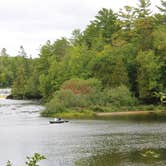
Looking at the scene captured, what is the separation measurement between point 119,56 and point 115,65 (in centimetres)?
210

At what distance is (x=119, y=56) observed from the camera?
76.7 m

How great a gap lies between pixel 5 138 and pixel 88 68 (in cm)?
3615

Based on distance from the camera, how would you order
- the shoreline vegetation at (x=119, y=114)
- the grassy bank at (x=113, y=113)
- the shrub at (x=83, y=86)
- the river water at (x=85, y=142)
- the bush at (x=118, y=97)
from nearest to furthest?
the river water at (x=85, y=142) → the shoreline vegetation at (x=119, y=114) → the grassy bank at (x=113, y=113) → the bush at (x=118, y=97) → the shrub at (x=83, y=86)

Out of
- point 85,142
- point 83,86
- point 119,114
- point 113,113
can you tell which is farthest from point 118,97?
point 85,142

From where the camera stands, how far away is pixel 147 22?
271 feet

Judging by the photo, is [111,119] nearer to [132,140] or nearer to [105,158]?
[132,140]

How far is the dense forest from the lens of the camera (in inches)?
2842

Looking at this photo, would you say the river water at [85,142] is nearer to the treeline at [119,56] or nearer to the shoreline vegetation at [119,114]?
the shoreline vegetation at [119,114]

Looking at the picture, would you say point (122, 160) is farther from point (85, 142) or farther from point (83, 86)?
point (83, 86)

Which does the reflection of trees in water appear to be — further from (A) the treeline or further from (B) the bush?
(B) the bush

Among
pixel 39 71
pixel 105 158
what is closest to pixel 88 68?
pixel 39 71

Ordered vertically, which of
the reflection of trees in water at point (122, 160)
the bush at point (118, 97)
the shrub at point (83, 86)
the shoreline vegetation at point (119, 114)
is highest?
the shrub at point (83, 86)

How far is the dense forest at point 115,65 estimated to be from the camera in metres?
72.2

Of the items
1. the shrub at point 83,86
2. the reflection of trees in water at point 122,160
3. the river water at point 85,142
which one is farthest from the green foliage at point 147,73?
the reflection of trees in water at point 122,160
